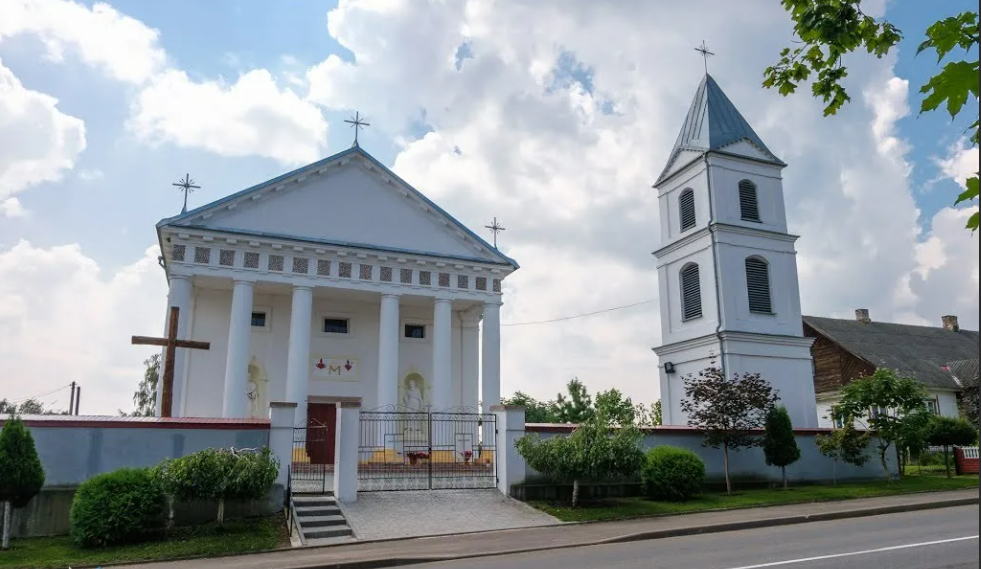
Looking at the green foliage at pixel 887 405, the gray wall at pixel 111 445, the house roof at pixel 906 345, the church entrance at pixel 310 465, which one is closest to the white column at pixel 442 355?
the church entrance at pixel 310 465

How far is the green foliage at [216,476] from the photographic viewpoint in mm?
14133

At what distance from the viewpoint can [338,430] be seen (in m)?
17.2

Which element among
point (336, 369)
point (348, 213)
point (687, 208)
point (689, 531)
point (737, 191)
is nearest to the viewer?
point (689, 531)

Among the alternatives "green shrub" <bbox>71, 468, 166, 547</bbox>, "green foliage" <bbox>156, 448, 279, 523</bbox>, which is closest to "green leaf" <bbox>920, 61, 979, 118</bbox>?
"green foliage" <bbox>156, 448, 279, 523</bbox>

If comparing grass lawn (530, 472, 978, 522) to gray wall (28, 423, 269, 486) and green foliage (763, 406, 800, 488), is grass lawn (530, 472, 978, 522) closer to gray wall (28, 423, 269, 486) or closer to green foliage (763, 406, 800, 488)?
green foliage (763, 406, 800, 488)

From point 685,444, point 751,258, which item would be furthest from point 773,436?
point 751,258

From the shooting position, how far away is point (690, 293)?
29.0m

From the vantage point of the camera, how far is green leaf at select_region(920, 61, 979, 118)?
138 inches

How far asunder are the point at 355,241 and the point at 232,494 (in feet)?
41.8

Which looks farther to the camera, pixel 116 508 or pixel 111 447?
pixel 111 447

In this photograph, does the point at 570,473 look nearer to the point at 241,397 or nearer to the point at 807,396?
the point at 241,397

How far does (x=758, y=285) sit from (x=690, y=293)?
2.48 metres

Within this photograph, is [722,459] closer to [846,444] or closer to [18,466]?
[846,444]

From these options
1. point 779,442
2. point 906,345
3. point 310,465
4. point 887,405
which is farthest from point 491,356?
point 906,345
